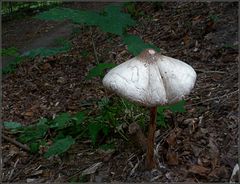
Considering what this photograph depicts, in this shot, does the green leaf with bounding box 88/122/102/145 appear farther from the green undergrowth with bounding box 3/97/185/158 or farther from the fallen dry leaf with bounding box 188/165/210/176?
the fallen dry leaf with bounding box 188/165/210/176

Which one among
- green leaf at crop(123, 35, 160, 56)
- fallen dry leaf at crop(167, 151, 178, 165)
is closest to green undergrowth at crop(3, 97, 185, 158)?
fallen dry leaf at crop(167, 151, 178, 165)

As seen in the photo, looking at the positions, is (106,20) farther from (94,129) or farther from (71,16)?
(94,129)

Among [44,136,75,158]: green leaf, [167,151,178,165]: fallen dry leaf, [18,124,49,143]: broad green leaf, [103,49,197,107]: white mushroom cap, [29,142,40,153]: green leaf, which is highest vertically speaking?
[103,49,197,107]: white mushroom cap

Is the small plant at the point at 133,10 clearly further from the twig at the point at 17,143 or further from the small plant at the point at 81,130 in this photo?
the twig at the point at 17,143

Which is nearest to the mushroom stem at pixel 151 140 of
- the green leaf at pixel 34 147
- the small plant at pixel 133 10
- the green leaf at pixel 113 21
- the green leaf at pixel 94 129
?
the green leaf at pixel 94 129

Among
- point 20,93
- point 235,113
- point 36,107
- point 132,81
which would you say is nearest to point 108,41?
point 20,93

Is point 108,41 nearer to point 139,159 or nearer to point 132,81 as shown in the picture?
point 139,159
